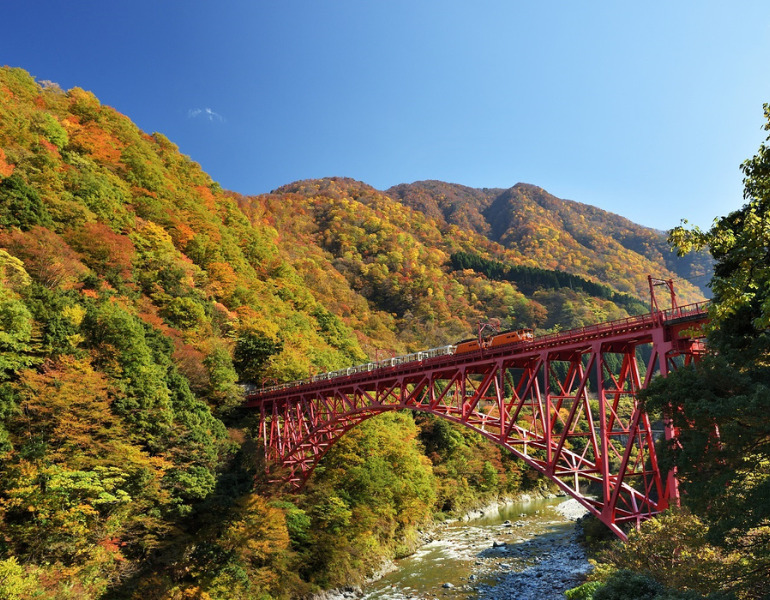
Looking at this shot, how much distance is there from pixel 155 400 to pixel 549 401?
15638mm

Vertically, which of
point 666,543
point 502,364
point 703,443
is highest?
point 502,364

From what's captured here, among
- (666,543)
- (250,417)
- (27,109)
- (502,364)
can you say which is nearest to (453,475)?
(250,417)

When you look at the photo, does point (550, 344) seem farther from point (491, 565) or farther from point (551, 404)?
point (491, 565)

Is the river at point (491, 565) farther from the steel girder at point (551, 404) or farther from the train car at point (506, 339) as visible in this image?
the train car at point (506, 339)

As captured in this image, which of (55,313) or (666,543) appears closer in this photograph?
(666,543)

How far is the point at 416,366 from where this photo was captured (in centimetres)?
2136

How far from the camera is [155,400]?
18.7 m

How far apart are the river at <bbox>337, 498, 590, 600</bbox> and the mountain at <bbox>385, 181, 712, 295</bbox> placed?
224 ft

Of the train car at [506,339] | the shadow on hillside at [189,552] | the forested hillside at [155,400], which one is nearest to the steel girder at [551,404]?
the train car at [506,339]

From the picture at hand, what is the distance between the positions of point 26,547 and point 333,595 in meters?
12.3

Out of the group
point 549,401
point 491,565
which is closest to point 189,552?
point 549,401

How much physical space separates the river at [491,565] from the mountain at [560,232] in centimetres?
6822

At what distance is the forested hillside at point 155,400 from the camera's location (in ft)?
47.5

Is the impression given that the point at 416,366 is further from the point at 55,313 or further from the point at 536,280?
the point at 536,280
